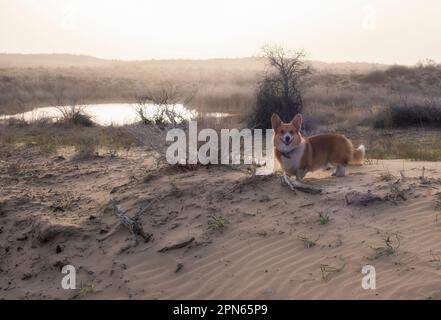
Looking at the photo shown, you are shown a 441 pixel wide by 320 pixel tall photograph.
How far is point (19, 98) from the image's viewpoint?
26.4 metres

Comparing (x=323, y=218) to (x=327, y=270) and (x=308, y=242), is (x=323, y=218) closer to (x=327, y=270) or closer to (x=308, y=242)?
(x=308, y=242)

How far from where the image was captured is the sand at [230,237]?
4.94 metres

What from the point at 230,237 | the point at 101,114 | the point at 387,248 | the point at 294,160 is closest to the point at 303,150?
the point at 294,160

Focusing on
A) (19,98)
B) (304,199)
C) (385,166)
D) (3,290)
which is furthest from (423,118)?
(19,98)

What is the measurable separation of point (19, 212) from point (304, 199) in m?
3.99

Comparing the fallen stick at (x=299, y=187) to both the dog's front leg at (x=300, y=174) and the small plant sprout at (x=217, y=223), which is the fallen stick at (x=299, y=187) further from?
the small plant sprout at (x=217, y=223)

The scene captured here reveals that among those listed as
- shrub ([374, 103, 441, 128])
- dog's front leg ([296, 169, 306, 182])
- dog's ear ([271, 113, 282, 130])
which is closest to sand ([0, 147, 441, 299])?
dog's front leg ([296, 169, 306, 182])

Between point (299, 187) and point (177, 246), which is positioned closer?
point (177, 246)

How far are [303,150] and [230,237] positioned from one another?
1884mm

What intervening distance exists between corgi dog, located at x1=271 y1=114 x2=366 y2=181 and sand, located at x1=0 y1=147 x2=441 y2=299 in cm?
24

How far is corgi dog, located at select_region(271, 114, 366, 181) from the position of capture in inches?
277

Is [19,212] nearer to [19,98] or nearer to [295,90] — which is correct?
[295,90]

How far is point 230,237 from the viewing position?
5.89 m

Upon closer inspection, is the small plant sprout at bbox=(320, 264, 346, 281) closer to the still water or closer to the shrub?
the shrub
